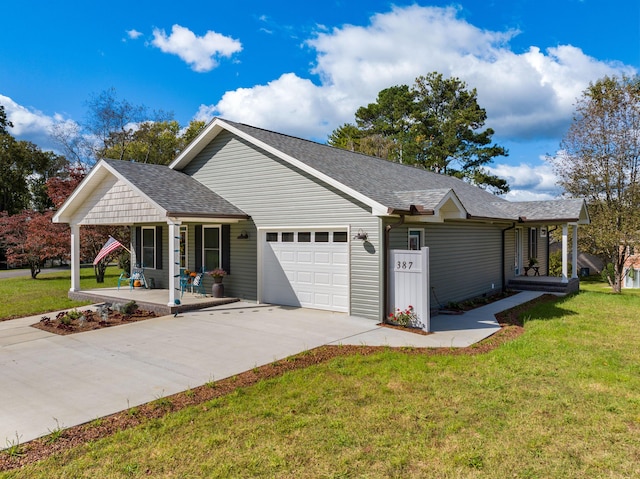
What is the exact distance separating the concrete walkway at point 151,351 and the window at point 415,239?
207cm

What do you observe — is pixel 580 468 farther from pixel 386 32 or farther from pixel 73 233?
pixel 73 233

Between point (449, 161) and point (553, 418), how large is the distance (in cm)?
3242

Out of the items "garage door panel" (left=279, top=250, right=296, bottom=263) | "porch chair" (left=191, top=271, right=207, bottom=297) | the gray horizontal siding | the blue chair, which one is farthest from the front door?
the blue chair

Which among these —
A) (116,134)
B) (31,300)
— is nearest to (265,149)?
(31,300)

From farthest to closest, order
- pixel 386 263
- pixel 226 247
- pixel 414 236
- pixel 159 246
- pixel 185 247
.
Result: pixel 159 246 < pixel 185 247 < pixel 226 247 < pixel 414 236 < pixel 386 263

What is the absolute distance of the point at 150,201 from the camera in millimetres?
10461

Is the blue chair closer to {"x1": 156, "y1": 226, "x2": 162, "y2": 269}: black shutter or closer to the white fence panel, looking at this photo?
{"x1": 156, "y1": 226, "x2": 162, "y2": 269}: black shutter

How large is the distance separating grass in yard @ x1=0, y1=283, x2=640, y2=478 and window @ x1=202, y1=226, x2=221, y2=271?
23.6ft

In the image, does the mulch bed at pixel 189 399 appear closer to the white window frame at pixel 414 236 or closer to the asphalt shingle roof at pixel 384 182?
the white window frame at pixel 414 236

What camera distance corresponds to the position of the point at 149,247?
49.4ft

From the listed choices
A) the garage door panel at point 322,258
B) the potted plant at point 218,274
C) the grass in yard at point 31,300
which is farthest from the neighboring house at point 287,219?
the grass in yard at point 31,300

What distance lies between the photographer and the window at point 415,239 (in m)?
10.8

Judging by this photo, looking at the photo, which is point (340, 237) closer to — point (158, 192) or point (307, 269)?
point (307, 269)

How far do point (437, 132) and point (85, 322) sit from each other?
32251 mm
